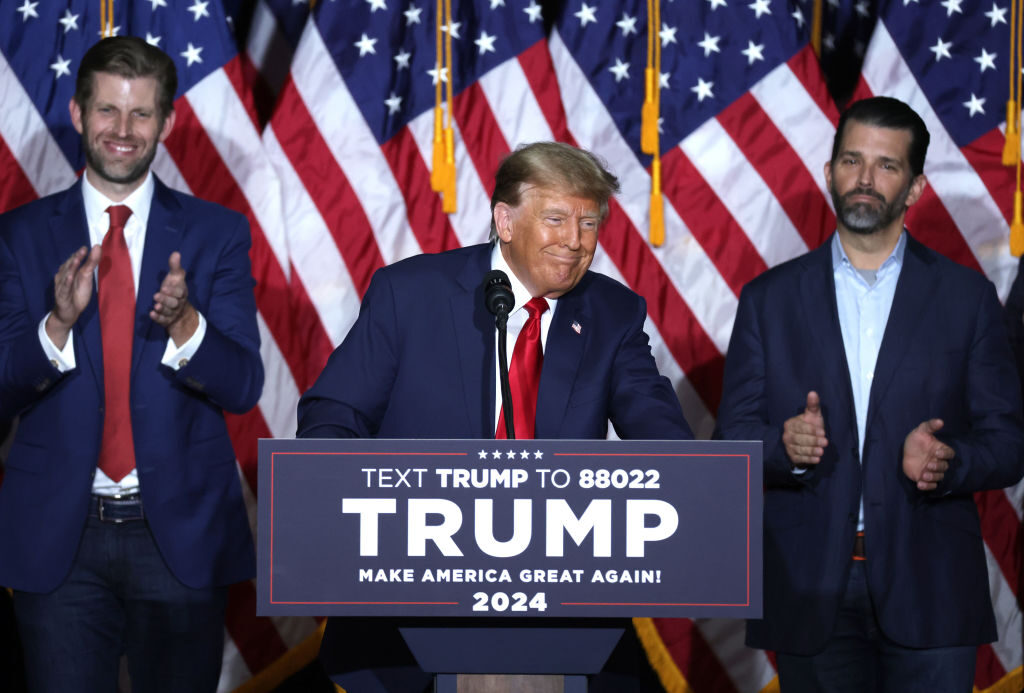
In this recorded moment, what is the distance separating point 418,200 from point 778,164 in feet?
4.00

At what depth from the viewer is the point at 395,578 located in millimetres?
1822

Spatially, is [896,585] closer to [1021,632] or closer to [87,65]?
[1021,632]

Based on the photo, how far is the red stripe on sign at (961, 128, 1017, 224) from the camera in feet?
13.6

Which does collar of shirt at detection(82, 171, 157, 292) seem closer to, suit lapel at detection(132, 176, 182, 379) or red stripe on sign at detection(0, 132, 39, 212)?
suit lapel at detection(132, 176, 182, 379)

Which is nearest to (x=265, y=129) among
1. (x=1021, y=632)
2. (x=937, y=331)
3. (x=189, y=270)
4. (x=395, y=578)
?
(x=189, y=270)

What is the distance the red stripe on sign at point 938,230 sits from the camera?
4.11m

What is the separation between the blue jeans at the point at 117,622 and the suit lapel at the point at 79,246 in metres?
0.40

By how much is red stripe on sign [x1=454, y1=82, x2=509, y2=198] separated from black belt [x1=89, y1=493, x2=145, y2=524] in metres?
1.70

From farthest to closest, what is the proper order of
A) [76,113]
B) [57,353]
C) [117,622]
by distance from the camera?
[76,113]
[117,622]
[57,353]

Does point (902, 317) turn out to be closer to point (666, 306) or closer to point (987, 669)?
point (666, 306)

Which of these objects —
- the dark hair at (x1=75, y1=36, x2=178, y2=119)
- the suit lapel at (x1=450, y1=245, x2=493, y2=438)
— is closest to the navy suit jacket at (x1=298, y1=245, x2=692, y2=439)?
the suit lapel at (x1=450, y1=245, x2=493, y2=438)

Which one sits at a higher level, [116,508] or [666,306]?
[666,306]

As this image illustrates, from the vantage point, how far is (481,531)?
182cm

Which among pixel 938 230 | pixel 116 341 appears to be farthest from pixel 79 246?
pixel 938 230
